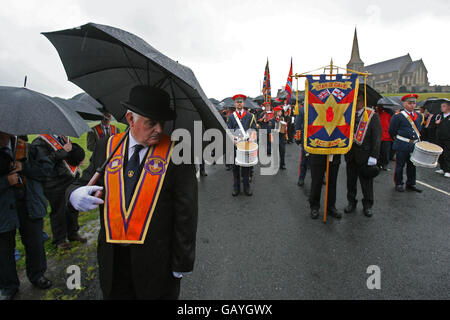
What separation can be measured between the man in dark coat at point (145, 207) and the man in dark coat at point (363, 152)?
13.3 ft

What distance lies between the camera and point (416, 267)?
3.09 meters

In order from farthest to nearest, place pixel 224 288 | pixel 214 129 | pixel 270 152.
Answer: pixel 270 152 < pixel 224 288 < pixel 214 129

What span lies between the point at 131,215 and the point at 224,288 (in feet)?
6.04

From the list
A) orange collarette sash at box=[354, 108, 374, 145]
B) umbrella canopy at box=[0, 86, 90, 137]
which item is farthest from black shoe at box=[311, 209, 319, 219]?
umbrella canopy at box=[0, 86, 90, 137]

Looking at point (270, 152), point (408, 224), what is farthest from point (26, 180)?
point (270, 152)

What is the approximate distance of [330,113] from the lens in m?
4.16

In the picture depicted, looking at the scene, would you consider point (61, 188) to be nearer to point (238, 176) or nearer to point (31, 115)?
point (31, 115)

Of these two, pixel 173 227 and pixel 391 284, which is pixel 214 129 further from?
pixel 391 284

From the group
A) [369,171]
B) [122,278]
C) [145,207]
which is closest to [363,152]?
[369,171]

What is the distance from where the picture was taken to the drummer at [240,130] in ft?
19.1

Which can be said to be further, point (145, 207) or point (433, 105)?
point (433, 105)

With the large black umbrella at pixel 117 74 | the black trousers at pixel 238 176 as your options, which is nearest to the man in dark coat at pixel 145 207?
the large black umbrella at pixel 117 74

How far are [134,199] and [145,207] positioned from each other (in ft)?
→ 0.31
